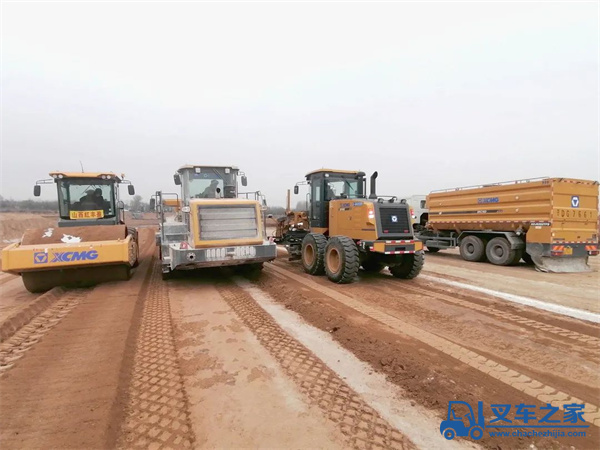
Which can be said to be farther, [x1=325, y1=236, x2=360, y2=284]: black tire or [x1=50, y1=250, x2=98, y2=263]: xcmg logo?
[x1=325, y1=236, x2=360, y2=284]: black tire

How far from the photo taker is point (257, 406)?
271 cm

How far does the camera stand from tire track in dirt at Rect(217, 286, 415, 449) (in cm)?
236

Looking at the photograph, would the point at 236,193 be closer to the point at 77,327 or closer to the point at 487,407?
the point at 77,327

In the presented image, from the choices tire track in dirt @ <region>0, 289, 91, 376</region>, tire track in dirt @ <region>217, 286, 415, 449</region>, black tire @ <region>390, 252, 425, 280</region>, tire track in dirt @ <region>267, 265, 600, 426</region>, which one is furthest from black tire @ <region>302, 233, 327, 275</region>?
tire track in dirt @ <region>0, 289, 91, 376</region>

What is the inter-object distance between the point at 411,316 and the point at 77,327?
4.90m

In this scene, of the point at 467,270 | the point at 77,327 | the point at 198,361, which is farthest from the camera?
the point at 467,270

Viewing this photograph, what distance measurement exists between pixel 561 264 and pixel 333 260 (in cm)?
725

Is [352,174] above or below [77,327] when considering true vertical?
above

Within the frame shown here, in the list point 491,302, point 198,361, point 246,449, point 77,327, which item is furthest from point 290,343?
point 491,302

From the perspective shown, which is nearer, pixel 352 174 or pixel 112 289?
pixel 112 289

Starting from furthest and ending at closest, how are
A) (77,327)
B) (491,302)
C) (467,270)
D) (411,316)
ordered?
(467,270) → (491,302) → (411,316) → (77,327)

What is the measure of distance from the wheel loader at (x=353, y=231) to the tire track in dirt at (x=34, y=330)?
5.13 meters
